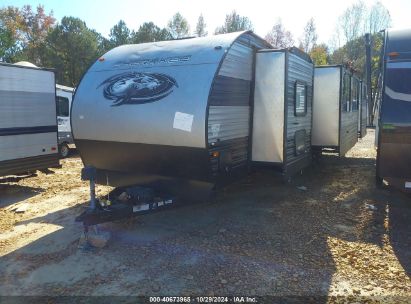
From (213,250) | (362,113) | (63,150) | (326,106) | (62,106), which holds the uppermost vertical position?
(62,106)

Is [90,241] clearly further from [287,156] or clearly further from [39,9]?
[39,9]

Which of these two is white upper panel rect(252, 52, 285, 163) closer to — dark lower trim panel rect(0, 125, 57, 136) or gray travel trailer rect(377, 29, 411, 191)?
gray travel trailer rect(377, 29, 411, 191)

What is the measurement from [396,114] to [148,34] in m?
33.4

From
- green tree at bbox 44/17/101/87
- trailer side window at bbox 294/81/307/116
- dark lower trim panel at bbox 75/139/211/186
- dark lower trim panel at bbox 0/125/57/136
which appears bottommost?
dark lower trim panel at bbox 75/139/211/186

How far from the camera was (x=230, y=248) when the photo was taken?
17.4 ft

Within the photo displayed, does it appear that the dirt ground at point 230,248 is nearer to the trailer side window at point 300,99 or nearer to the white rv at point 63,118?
the trailer side window at point 300,99

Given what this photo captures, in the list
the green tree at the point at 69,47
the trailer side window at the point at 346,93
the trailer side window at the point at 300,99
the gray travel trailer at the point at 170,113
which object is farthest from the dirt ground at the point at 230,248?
the green tree at the point at 69,47

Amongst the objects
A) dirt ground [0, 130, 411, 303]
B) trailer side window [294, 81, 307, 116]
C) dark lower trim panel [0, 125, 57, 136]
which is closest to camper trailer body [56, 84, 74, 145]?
dark lower trim panel [0, 125, 57, 136]

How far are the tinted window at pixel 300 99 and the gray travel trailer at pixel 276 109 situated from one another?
68mm

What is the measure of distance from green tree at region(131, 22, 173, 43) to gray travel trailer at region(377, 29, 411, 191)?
105ft

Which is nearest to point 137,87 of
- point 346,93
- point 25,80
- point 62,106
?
point 25,80

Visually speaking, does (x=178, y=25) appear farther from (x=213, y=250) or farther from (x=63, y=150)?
(x=213, y=250)

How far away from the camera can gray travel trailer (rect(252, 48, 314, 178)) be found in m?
6.71

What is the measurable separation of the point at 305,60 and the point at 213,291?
226 inches
